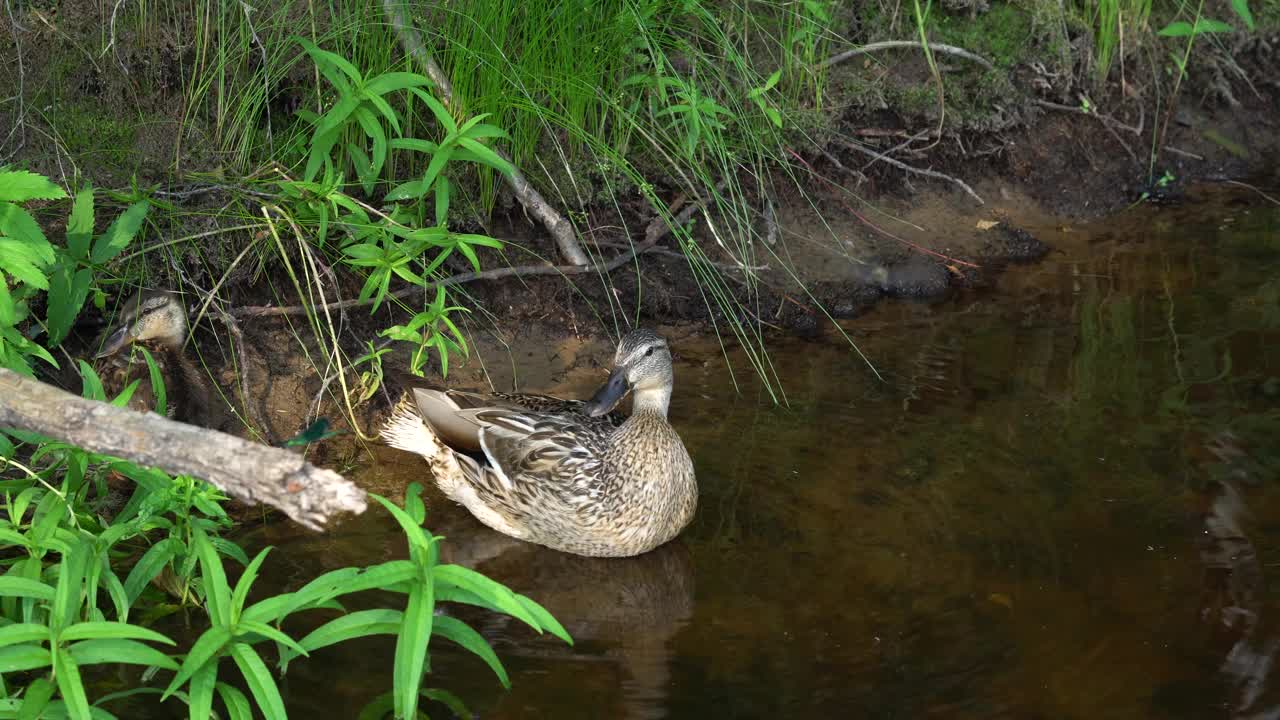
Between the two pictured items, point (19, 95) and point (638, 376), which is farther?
point (19, 95)

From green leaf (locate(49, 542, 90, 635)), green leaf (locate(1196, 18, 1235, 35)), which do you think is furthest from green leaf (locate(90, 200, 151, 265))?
green leaf (locate(1196, 18, 1235, 35))

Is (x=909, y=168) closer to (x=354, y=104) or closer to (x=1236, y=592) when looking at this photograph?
(x=354, y=104)

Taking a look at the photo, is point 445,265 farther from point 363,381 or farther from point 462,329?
point 363,381

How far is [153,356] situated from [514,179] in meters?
1.62

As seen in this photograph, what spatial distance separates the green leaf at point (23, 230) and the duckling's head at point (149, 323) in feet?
3.61

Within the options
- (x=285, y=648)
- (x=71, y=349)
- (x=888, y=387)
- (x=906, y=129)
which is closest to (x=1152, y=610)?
(x=888, y=387)

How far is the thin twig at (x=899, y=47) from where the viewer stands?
6469 mm

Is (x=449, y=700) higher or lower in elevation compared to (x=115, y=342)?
lower


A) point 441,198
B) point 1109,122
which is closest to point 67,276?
point 441,198

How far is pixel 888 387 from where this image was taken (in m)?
5.44

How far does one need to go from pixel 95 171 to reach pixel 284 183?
102 centimetres

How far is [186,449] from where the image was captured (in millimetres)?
2742

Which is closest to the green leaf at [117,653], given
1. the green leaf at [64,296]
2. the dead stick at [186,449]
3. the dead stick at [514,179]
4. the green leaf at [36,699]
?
the green leaf at [36,699]

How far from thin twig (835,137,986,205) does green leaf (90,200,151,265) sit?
359 cm
